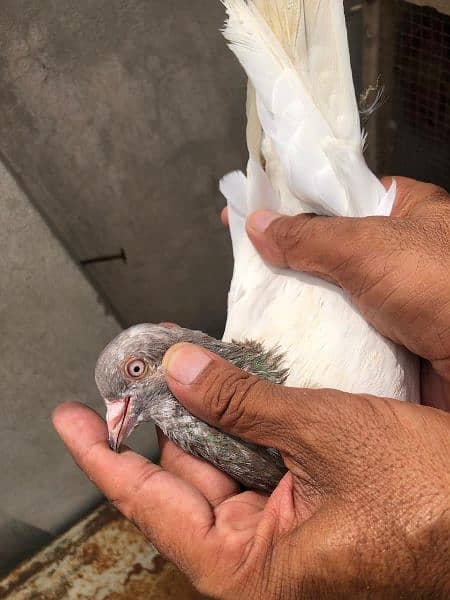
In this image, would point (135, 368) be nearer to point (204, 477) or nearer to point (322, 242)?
point (204, 477)

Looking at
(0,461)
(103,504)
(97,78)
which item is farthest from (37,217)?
(103,504)

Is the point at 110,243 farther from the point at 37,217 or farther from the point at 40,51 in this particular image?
the point at 40,51

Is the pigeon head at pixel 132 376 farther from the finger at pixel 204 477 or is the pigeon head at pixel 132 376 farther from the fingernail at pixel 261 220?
the fingernail at pixel 261 220

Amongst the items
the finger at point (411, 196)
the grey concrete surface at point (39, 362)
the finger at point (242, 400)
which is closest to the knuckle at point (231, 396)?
the finger at point (242, 400)

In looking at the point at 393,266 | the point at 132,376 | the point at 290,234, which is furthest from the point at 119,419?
the point at 393,266

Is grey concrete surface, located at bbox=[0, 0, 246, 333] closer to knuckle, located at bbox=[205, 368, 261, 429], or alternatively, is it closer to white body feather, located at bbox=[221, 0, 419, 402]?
white body feather, located at bbox=[221, 0, 419, 402]

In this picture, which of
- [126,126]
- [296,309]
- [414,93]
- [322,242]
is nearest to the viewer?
[322,242]

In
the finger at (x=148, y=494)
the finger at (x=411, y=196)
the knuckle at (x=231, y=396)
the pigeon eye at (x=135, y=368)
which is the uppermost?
the pigeon eye at (x=135, y=368)
